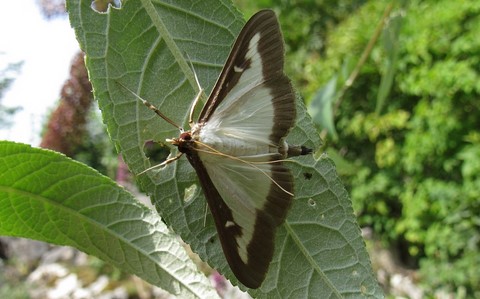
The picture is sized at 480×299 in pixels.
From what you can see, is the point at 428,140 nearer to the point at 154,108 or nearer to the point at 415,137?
the point at 415,137

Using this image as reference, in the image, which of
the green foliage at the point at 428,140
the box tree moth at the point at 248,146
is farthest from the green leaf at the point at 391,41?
the green foliage at the point at 428,140

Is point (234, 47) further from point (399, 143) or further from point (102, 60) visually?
point (399, 143)

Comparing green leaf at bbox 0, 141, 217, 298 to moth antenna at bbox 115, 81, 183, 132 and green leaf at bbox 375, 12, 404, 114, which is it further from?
green leaf at bbox 375, 12, 404, 114

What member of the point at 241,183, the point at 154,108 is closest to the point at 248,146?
the point at 241,183

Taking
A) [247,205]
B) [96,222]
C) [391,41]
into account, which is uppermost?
[96,222]

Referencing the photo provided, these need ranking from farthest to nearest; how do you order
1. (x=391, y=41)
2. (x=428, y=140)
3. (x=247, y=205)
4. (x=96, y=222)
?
(x=428, y=140)
(x=391, y=41)
(x=247, y=205)
(x=96, y=222)

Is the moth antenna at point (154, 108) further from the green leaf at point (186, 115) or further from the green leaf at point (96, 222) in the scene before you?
the green leaf at point (96, 222)

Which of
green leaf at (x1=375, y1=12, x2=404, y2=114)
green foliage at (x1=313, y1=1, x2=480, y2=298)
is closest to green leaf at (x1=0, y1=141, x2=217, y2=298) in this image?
green leaf at (x1=375, y1=12, x2=404, y2=114)
